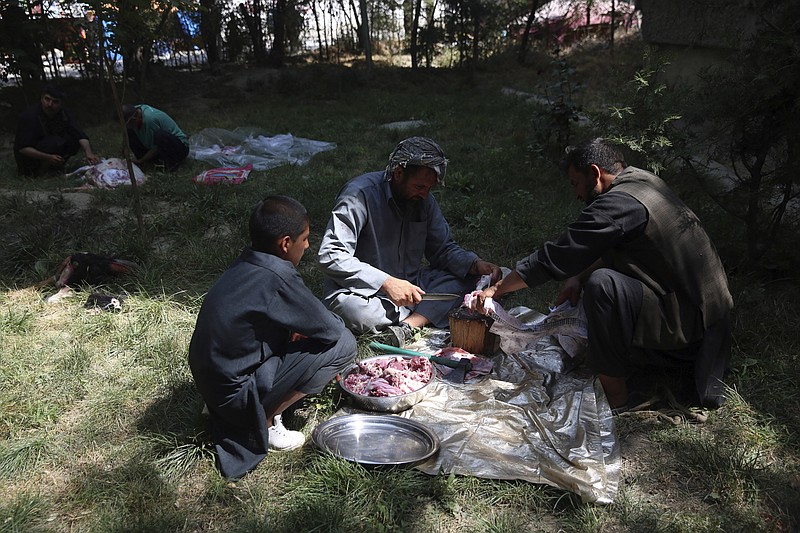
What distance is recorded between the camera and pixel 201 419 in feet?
9.68

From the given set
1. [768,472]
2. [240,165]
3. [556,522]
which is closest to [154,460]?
[556,522]

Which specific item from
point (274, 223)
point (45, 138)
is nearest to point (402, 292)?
point (274, 223)

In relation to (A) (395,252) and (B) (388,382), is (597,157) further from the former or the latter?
(B) (388,382)

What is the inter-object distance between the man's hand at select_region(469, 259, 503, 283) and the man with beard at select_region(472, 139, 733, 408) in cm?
76

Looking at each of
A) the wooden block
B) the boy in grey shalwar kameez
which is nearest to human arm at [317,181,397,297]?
the wooden block

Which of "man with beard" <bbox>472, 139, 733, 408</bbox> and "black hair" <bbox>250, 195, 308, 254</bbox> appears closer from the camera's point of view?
"black hair" <bbox>250, 195, 308, 254</bbox>

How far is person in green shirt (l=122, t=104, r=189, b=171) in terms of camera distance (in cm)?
762

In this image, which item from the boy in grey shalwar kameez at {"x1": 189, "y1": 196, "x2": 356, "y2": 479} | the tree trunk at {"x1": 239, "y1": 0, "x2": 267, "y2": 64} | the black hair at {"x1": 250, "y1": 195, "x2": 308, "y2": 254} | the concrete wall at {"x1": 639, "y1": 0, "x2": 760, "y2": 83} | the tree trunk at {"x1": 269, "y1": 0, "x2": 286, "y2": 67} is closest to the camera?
the boy in grey shalwar kameez at {"x1": 189, "y1": 196, "x2": 356, "y2": 479}

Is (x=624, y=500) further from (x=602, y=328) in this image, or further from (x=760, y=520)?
(x=602, y=328)

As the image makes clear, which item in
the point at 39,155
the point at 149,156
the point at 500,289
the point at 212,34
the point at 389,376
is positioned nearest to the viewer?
the point at 389,376

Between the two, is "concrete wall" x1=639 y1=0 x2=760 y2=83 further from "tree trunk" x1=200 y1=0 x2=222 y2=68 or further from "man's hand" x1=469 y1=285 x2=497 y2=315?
"tree trunk" x1=200 y1=0 x2=222 y2=68

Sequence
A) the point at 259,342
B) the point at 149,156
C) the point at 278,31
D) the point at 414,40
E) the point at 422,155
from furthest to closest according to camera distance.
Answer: the point at 278,31, the point at 414,40, the point at 149,156, the point at 422,155, the point at 259,342

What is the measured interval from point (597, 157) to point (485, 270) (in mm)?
1130

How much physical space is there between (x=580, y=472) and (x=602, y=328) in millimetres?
739
